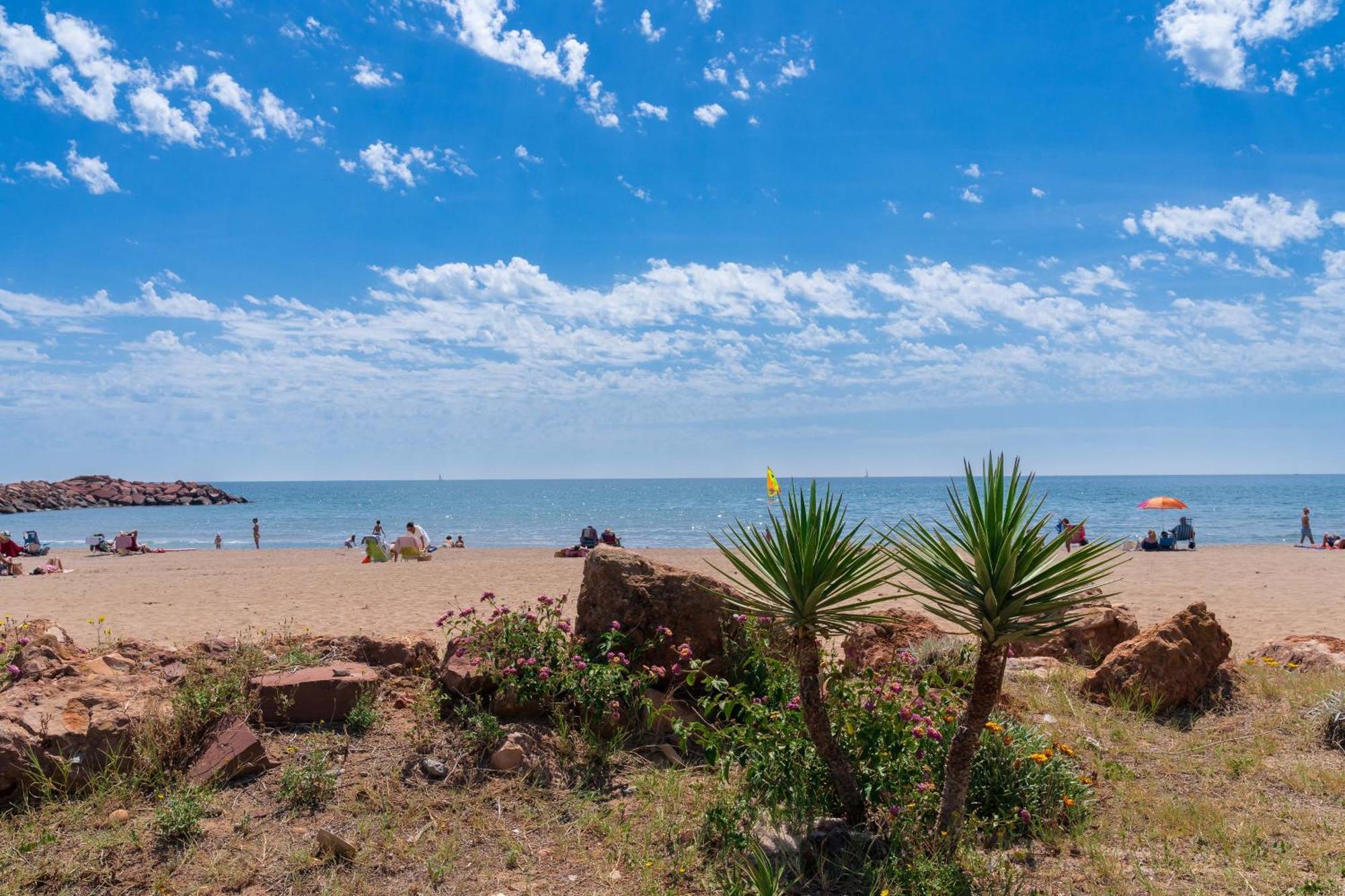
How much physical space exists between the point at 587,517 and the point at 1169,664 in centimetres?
7289

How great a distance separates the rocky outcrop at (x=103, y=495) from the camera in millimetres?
98250

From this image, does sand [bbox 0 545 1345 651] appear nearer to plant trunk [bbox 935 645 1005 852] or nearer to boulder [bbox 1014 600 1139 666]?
boulder [bbox 1014 600 1139 666]

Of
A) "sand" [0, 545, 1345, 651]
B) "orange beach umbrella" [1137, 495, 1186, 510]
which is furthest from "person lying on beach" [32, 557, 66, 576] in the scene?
"orange beach umbrella" [1137, 495, 1186, 510]

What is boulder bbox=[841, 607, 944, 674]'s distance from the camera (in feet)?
24.4

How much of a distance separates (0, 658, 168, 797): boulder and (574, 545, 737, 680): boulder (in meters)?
2.94

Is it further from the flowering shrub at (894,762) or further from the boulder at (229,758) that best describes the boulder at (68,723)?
the flowering shrub at (894,762)

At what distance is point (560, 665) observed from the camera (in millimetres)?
5969

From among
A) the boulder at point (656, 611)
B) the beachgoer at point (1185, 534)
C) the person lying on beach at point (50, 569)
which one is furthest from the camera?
the beachgoer at point (1185, 534)

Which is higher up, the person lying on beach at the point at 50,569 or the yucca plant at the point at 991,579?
the yucca plant at the point at 991,579

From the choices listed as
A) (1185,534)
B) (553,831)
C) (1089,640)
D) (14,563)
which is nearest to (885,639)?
(1089,640)

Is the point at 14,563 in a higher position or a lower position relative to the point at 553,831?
lower

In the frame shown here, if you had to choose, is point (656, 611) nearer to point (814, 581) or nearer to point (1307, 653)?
point (814, 581)

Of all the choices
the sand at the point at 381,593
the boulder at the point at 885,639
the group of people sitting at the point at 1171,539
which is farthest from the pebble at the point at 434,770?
the group of people sitting at the point at 1171,539

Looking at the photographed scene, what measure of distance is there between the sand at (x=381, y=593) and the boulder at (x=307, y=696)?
1.99 meters
